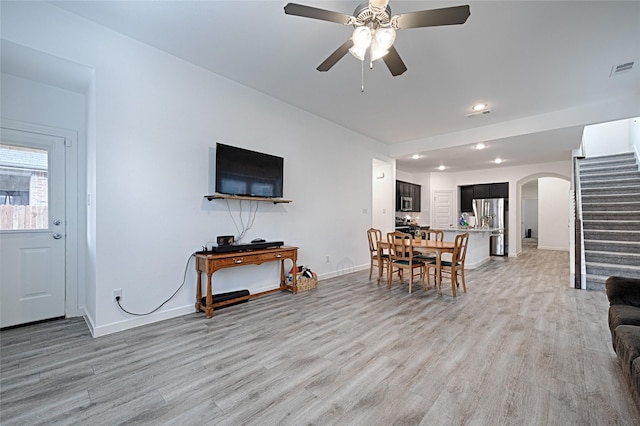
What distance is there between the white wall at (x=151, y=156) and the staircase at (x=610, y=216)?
5499 millimetres

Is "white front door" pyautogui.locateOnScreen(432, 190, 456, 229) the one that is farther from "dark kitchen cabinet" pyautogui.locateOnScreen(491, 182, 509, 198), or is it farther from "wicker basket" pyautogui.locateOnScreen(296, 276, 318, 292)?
"wicker basket" pyautogui.locateOnScreen(296, 276, 318, 292)

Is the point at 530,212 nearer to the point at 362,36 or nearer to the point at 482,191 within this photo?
the point at 482,191

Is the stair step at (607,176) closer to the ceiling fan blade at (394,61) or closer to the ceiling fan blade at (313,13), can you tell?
the ceiling fan blade at (394,61)

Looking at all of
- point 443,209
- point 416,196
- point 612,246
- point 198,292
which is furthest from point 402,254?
point 443,209

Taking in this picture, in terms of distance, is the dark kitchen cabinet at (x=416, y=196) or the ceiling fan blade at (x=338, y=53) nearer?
the ceiling fan blade at (x=338, y=53)

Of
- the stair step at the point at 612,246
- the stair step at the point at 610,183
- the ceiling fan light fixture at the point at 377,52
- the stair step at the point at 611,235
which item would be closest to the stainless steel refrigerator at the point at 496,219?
the stair step at the point at 610,183

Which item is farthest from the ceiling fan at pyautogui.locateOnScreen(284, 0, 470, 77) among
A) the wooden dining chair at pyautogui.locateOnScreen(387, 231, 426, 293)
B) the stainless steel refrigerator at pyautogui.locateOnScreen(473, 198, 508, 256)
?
the stainless steel refrigerator at pyautogui.locateOnScreen(473, 198, 508, 256)

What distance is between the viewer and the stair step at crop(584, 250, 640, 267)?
464 centimetres

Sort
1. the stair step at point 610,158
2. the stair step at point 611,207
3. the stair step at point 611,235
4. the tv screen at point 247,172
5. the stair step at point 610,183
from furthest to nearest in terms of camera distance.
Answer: the stair step at point 610,158 → the stair step at point 610,183 → the stair step at point 611,207 → the stair step at point 611,235 → the tv screen at point 247,172

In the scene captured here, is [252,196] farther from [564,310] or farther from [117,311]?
[564,310]

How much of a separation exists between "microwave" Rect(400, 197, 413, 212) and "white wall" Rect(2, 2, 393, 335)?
207 inches

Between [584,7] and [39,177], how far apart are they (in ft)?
19.1

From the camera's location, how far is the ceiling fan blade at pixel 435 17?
1.84 m

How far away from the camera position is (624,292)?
7.65ft
